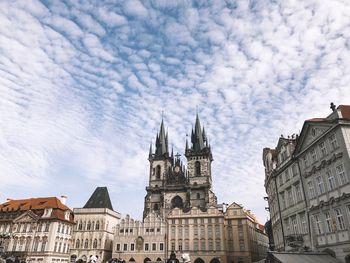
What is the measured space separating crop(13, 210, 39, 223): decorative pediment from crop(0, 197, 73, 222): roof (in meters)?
0.96

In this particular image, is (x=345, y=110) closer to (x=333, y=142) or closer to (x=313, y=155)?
(x=333, y=142)

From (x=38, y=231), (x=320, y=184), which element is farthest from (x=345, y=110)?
(x=38, y=231)

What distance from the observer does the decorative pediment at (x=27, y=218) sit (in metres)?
54.8

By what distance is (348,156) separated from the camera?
20016 millimetres

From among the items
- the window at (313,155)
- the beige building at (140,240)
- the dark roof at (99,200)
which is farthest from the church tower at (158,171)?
the window at (313,155)

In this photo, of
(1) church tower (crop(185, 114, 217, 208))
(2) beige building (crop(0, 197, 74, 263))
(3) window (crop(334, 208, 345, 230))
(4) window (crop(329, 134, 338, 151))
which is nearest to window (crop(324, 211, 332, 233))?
(3) window (crop(334, 208, 345, 230))

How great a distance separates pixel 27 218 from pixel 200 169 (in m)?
40.4

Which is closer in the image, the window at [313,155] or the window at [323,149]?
the window at [323,149]

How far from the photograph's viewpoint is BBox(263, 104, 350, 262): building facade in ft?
67.6

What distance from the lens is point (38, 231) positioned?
53656 millimetres

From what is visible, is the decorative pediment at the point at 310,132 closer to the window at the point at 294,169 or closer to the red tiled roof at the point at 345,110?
the red tiled roof at the point at 345,110

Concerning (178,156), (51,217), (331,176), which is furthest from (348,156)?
(178,156)

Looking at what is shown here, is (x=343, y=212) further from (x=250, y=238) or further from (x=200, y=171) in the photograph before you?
(x=200, y=171)

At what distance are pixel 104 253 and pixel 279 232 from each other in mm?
38608
